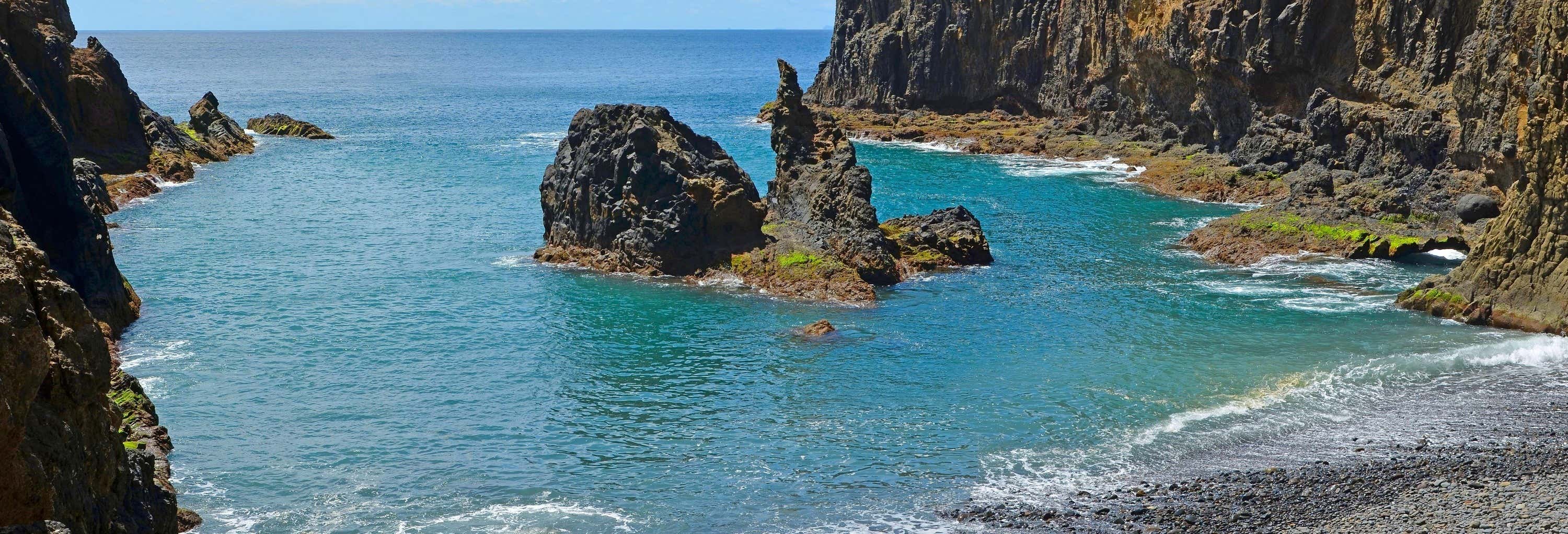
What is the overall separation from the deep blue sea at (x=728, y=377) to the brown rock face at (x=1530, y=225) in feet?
5.13

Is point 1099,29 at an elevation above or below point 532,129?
above

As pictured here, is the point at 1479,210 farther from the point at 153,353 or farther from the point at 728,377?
the point at 153,353

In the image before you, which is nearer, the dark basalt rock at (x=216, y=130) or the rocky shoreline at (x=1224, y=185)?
the rocky shoreline at (x=1224, y=185)

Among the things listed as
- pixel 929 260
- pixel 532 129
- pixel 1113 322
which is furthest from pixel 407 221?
pixel 532 129

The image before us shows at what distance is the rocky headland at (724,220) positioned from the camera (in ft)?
169

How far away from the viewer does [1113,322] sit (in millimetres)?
46031

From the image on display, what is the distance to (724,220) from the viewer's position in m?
53.8

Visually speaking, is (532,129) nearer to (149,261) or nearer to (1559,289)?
(149,261)

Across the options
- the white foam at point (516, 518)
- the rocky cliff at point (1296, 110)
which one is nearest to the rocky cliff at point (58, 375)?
the white foam at point (516, 518)

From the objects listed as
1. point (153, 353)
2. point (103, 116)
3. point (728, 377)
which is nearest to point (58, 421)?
point (728, 377)

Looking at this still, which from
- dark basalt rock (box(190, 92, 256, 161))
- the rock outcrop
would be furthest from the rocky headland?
dark basalt rock (box(190, 92, 256, 161))

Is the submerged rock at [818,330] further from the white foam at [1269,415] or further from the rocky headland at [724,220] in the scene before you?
the white foam at [1269,415]

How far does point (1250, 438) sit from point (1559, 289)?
15337 mm

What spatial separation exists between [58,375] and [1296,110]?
239 ft
